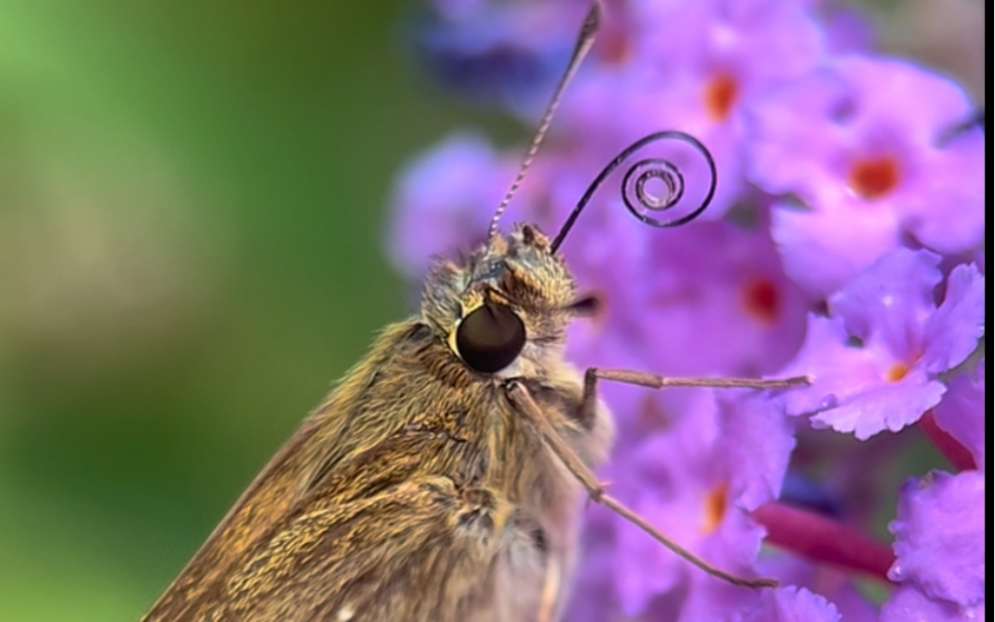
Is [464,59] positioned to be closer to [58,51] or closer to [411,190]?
[411,190]

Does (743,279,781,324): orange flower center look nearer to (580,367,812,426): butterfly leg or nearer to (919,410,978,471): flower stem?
(580,367,812,426): butterfly leg

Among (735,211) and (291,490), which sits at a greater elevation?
(735,211)

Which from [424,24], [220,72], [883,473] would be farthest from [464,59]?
[883,473]

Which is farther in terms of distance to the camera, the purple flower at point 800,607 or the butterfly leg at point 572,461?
the butterfly leg at point 572,461

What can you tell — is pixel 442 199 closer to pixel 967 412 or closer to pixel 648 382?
pixel 648 382

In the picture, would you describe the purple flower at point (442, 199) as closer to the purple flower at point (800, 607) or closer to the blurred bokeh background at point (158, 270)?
Result: the blurred bokeh background at point (158, 270)

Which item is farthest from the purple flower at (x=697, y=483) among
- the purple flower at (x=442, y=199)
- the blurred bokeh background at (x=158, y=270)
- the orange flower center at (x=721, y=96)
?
the blurred bokeh background at (x=158, y=270)

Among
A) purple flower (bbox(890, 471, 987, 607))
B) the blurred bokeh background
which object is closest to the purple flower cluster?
purple flower (bbox(890, 471, 987, 607))
